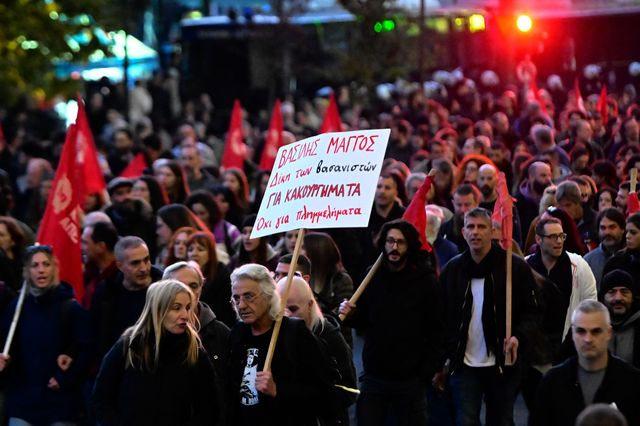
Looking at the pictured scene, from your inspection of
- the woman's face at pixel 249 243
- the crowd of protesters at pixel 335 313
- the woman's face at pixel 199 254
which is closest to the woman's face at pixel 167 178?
the crowd of protesters at pixel 335 313

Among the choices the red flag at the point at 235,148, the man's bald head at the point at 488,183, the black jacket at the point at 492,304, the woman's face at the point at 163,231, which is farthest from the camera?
the red flag at the point at 235,148

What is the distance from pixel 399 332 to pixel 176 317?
228cm

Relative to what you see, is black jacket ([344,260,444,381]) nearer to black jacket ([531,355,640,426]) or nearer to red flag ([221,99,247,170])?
black jacket ([531,355,640,426])

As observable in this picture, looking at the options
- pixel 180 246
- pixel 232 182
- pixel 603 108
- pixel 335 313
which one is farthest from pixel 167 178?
pixel 603 108

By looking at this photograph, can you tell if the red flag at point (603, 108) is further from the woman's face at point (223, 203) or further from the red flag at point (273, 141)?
the woman's face at point (223, 203)

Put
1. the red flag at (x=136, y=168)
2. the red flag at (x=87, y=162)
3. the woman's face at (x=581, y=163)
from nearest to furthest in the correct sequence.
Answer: the red flag at (x=87, y=162) < the woman's face at (x=581, y=163) < the red flag at (x=136, y=168)

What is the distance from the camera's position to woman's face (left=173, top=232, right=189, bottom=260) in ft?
38.4

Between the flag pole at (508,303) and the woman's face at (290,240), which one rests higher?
the woman's face at (290,240)

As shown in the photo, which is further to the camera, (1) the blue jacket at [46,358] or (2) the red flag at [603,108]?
(2) the red flag at [603,108]

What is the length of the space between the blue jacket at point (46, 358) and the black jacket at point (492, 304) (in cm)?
225

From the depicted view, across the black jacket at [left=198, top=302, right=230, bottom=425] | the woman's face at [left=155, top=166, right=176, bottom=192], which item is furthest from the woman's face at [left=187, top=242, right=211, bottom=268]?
the woman's face at [left=155, top=166, right=176, bottom=192]

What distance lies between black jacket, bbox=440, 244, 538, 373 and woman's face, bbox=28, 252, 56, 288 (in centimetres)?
243

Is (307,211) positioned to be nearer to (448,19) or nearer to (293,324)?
(293,324)

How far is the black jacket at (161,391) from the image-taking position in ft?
26.0
